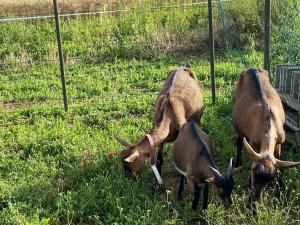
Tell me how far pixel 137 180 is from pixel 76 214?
2.85 feet

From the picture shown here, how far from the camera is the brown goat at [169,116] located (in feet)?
20.6

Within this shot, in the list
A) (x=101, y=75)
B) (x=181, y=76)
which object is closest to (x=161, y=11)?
(x=101, y=75)

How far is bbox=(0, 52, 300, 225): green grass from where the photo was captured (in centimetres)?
590

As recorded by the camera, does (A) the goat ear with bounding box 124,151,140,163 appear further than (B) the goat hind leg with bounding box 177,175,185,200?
No

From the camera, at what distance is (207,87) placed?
10258 mm

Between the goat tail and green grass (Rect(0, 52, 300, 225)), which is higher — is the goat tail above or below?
above

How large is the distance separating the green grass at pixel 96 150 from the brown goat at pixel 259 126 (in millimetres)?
257

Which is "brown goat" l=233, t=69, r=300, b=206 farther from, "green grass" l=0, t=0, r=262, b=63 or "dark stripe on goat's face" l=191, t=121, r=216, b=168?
"green grass" l=0, t=0, r=262, b=63

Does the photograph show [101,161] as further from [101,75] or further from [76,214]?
[101,75]

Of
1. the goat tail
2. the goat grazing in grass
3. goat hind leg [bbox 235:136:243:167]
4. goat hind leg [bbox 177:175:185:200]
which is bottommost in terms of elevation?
goat hind leg [bbox 177:175:185:200]

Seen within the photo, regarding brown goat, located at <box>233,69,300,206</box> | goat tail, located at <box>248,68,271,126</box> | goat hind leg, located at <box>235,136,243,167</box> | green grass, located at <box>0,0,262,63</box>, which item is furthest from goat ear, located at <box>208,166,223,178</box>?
green grass, located at <box>0,0,262,63</box>

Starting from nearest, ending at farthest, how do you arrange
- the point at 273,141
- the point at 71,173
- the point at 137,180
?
the point at 273,141 < the point at 137,180 < the point at 71,173

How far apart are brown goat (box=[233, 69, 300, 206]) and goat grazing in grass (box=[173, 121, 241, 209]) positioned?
10.8 inches

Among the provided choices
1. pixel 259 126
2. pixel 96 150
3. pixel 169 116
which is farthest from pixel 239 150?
pixel 96 150
